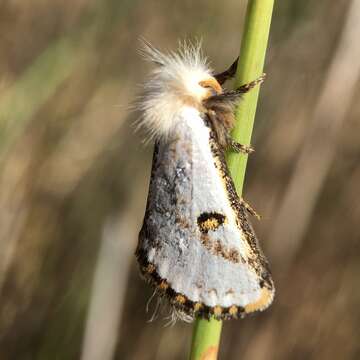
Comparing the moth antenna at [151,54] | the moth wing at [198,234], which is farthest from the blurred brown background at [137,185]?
the moth wing at [198,234]

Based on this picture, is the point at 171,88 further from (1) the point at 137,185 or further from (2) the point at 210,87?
(1) the point at 137,185

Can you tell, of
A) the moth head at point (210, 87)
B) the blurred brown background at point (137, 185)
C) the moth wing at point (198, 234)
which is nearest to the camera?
the moth wing at point (198, 234)

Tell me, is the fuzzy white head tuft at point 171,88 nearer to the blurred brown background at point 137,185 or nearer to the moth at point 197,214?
the moth at point 197,214

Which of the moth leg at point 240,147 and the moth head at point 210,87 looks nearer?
the moth leg at point 240,147

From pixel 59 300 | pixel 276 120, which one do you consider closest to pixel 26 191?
pixel 59 300

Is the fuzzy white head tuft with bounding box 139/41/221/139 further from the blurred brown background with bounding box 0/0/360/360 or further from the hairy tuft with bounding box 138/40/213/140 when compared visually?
the blurred brown background with bounding box 0/0/360/360

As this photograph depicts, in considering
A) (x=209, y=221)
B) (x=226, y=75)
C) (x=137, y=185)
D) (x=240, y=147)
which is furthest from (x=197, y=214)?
(x=137, y=185)

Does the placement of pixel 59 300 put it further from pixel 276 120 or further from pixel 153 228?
pixel 153 228
